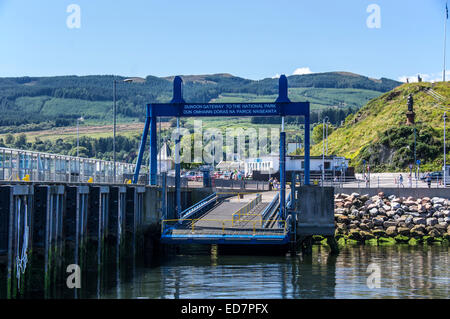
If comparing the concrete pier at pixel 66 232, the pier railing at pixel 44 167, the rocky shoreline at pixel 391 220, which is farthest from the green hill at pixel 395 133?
the concrete pier at pixel 66 232

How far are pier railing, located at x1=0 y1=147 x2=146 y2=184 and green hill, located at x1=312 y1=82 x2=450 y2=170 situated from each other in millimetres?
59476

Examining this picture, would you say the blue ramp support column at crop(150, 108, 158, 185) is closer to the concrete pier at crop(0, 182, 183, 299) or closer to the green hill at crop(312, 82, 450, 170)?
the concrete pier at crop(0, 182, 183, 299)

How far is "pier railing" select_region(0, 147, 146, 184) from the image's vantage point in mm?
30922

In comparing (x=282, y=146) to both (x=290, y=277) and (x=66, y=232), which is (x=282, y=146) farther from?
(x=66, y=232)

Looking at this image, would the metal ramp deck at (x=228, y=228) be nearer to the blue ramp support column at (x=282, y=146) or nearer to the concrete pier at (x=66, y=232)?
the blue ramp support column at (x=282, y=146)

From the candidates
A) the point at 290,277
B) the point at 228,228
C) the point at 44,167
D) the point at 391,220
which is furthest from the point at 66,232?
the point at 391,220

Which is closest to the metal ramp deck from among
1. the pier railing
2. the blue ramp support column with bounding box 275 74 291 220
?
the blue ramp support column with bounding box 275 74 291 220

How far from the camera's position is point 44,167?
36469 mm

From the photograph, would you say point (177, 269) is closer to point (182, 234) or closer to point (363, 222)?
point (182, 234)

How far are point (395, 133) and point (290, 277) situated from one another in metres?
74.8

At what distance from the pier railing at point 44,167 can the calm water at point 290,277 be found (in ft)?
21.2

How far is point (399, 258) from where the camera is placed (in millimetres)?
41188
